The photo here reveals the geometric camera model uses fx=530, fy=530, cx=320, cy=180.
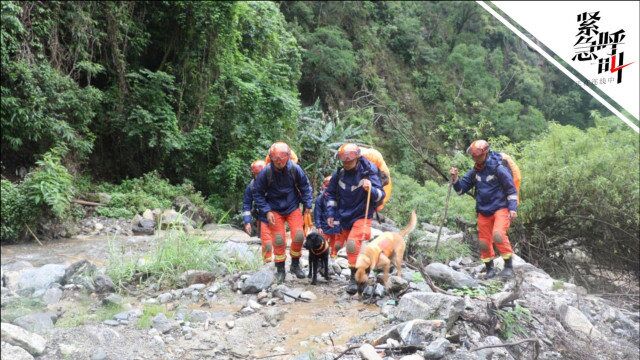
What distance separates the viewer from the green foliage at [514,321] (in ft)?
16.9

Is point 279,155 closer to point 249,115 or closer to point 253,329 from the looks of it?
point 253,329

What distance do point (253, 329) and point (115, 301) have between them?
1.40m

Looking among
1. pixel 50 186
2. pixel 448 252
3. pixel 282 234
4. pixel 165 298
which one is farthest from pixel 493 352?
pixel 50 186

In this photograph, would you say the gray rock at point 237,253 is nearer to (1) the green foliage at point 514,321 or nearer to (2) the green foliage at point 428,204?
(1) the green foliage at point 514,321

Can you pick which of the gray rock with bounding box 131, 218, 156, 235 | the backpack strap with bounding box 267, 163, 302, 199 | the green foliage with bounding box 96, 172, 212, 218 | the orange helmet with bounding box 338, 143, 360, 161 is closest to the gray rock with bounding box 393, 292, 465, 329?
the orange helmet with bounding box 338, 143, 360, 161

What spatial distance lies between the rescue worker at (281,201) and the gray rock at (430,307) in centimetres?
181

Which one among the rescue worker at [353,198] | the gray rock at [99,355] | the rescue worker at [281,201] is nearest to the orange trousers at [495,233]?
the rescue worker at [353,198]

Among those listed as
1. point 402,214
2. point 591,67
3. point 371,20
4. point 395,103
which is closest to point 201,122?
point 402,214

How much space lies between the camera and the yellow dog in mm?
5547

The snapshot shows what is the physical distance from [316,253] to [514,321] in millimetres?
2252

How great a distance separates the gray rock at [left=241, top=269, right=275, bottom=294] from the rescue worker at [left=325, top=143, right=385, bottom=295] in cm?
93

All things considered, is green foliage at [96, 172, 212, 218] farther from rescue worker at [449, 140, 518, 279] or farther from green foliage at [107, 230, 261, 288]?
rescue worker at [449, 140, 518, 279]

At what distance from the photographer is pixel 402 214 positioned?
41.3ft

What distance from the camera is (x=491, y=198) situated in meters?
7.03
